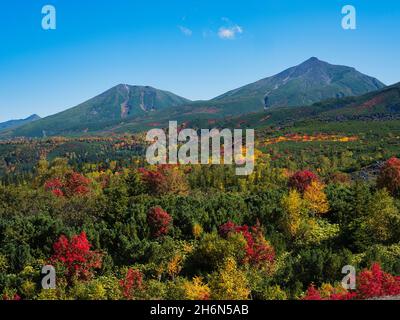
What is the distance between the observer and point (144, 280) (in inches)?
2057

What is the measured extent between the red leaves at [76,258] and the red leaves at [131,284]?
5295 millimetres

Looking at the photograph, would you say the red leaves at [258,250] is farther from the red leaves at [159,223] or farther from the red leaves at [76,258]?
the red leaves at [76,258]

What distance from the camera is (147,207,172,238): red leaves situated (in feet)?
219

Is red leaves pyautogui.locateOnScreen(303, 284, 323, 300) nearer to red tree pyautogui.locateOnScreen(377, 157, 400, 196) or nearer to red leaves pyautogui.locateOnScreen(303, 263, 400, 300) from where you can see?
red leaves pyautogui.locateOnScreen(303, 263, 400, 300)

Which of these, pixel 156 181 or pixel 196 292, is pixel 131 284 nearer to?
pixel 196 292

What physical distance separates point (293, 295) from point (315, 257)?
7.77m

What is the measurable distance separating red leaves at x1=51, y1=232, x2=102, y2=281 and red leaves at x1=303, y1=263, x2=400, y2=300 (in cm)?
2758

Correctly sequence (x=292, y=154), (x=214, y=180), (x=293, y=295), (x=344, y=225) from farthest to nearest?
(x=292, y=154) < (x=214, y=180) < (x=344, y=225) < (x=293, y=295)

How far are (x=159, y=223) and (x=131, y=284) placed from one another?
2018 cm

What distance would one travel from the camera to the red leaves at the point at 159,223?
66750mm

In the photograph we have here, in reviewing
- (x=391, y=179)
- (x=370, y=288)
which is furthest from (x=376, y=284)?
(x=391, y=179)
